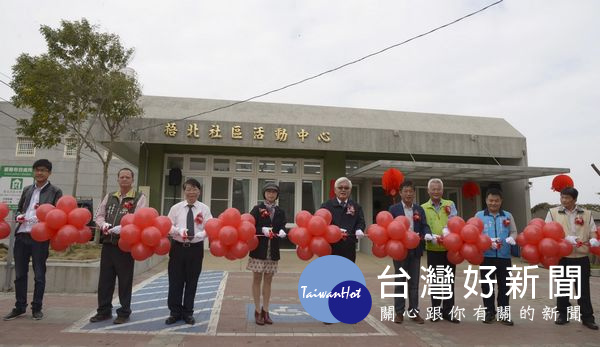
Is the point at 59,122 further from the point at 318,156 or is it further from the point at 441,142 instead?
the point at 441,142

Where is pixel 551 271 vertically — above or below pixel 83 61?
below

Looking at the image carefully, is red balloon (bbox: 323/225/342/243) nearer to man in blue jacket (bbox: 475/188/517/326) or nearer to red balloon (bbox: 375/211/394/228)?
red balloon (bbox: 375/211/394/228)

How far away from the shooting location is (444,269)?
474 centimetres

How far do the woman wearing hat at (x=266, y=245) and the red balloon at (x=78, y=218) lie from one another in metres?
1.79

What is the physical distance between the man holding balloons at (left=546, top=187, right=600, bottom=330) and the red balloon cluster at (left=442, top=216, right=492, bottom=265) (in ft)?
3.86

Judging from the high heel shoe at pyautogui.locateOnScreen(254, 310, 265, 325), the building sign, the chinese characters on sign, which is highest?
the chinese characters on sign

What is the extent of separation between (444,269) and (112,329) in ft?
12.5

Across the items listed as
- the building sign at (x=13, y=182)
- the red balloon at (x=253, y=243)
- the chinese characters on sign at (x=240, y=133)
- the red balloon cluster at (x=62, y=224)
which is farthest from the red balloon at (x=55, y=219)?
the chinese characters on sign at (x=240, y=133)

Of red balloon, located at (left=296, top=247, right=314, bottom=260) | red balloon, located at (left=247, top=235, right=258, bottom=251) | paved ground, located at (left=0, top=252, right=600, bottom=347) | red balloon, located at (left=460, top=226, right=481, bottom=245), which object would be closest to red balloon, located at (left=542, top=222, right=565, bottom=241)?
red balloon, located at (left=460, top=226, right=481, bottom=245)

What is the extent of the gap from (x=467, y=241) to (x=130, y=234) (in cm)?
360

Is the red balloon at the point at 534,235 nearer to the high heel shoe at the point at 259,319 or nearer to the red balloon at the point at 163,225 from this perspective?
the high heel shoe at the point at 259,319

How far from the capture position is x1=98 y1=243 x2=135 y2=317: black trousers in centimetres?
445

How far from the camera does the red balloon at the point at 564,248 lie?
170 inches

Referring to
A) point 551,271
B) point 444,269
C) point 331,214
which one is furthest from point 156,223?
point 551,271
